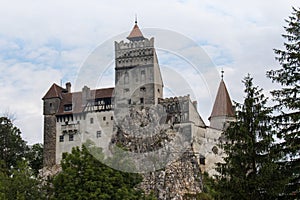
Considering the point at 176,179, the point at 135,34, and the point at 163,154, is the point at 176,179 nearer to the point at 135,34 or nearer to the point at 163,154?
the point at 163,154

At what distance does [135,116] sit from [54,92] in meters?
13.7

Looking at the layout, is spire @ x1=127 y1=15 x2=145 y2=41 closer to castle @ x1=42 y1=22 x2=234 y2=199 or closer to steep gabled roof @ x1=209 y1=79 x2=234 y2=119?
castle @ x1=42 y1=22 x2=234 y2=199

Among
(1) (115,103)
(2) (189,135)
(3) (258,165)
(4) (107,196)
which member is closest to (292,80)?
(3) (258,165)

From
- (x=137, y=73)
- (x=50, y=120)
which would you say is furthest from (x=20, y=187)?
(x=50, y=120)

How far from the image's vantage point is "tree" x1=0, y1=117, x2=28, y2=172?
254ft

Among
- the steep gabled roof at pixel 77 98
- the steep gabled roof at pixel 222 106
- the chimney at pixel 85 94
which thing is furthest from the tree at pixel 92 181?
the chimney at pixel 85 94

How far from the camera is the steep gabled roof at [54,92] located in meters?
79.4

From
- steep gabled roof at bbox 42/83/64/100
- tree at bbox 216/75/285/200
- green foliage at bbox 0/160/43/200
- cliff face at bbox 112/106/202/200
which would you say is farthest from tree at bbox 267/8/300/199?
steep gabled roof at bbox 42/83/64/100

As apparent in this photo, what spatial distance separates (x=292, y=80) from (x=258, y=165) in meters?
4.56

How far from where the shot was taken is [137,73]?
7419 cm

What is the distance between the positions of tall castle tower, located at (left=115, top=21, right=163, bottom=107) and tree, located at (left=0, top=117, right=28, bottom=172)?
1498cm

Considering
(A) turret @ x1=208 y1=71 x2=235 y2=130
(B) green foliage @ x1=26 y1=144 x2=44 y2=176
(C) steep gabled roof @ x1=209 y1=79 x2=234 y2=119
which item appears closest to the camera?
(A) turret @ x1=208 y1=71 x2=235 y2=130

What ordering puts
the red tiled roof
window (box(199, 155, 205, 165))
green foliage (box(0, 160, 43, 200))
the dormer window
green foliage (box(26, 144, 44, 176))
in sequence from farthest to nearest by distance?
green foliage (box(26, 144, 44, 176)) → the dormer window → the red tiled roof → window (box(199, 155, 205, 165)) → green foliage (box(0, 160, 43, 200))

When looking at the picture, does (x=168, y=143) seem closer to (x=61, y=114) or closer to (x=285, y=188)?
(x=61, y=114)
